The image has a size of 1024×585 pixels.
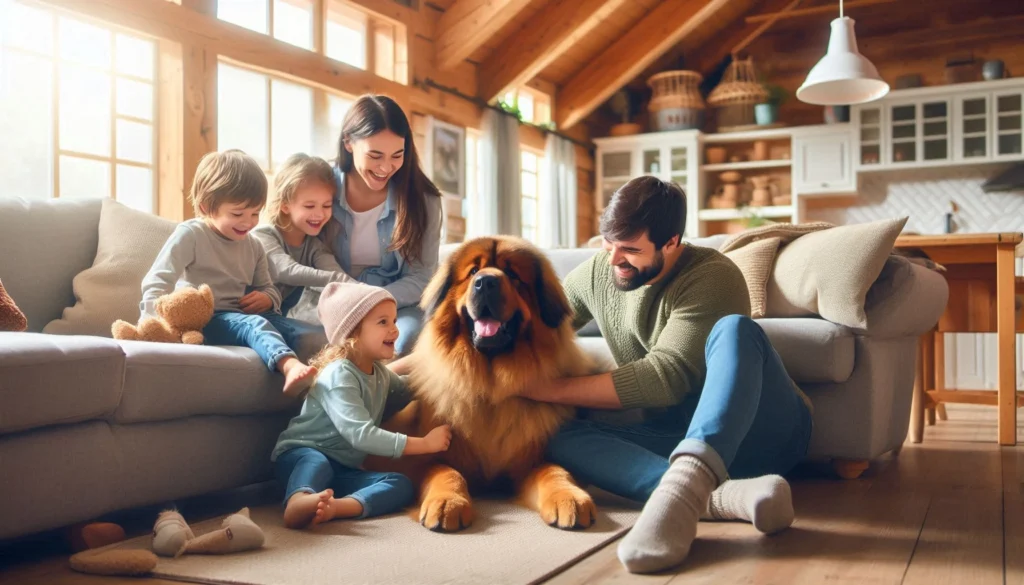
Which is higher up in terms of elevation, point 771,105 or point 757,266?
point 771,105

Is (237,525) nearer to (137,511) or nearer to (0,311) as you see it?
(137,511)

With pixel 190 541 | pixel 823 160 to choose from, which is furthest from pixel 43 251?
pixel 823 160

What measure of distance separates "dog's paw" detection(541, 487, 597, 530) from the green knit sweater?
287 millimetres

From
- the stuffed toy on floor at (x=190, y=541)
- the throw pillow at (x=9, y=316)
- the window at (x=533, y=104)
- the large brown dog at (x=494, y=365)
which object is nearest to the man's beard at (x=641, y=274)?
the large brown dog at (x=494, y=365)

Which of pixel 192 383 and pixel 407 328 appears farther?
pixel 407 328

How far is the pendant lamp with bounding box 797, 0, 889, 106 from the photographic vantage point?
4.03 meters

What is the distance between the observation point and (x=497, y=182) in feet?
19.5

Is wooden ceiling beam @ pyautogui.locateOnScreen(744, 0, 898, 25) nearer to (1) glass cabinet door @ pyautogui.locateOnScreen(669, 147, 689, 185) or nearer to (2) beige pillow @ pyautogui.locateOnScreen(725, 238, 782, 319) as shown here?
(1) glass cabinet door @ pyautogui.locateOnScreen(669, 147, 689, 185)

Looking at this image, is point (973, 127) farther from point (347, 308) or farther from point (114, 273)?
point (114, 273)

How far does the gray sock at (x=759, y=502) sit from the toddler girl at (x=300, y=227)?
1.12 meters

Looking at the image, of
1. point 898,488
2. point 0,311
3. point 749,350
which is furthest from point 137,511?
point 898,488

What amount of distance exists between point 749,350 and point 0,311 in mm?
1412

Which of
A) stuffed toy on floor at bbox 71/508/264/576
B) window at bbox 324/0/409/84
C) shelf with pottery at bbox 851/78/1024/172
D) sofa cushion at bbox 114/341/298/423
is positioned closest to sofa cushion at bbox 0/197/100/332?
sofa cushion at bbox 114/341/298/423

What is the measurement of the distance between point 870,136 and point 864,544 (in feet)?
19.2
